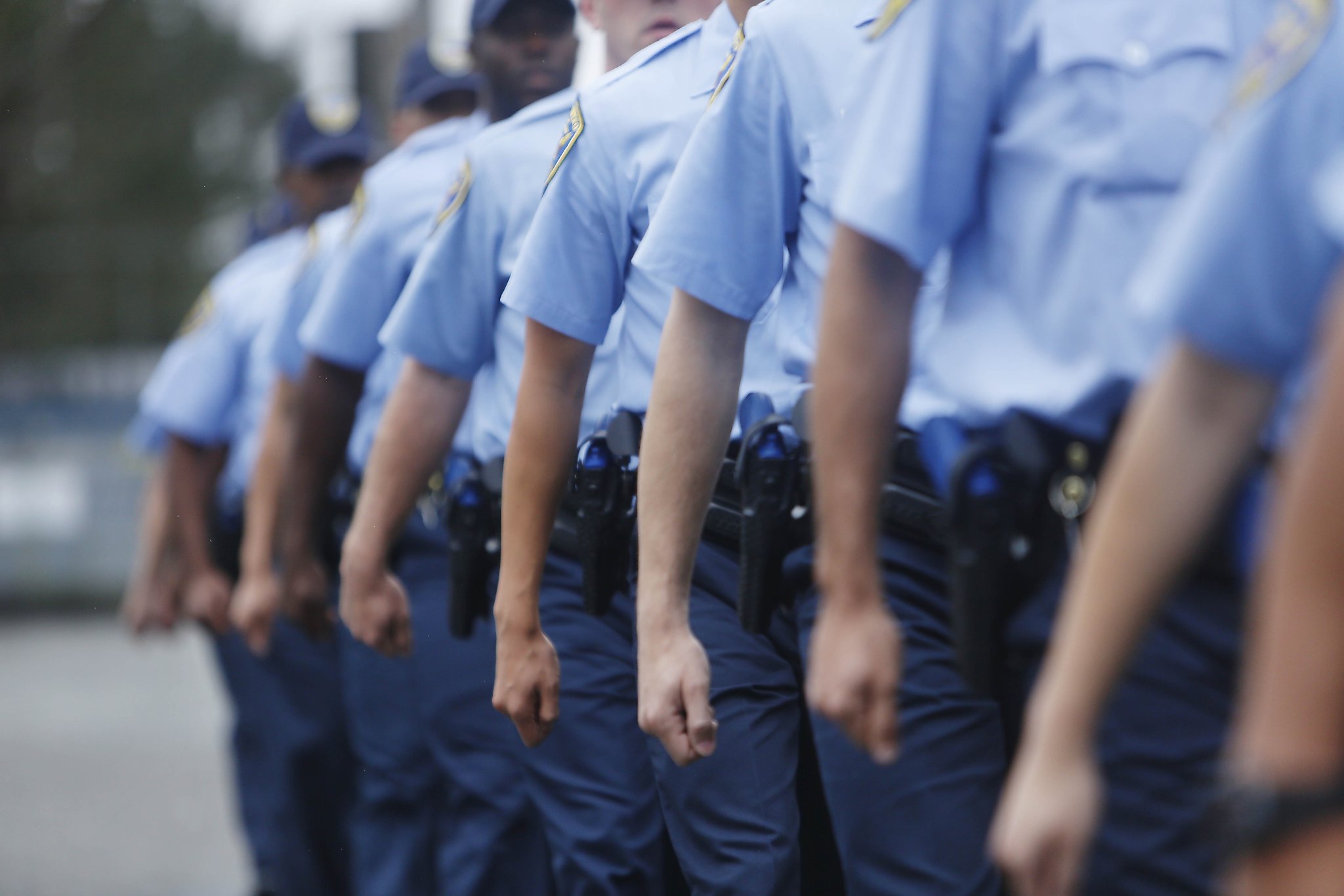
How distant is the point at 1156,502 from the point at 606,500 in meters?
1.99

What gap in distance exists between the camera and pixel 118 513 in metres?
15.4

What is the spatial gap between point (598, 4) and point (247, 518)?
2999 mm

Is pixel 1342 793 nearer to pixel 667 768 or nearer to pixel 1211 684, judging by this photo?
pixel 1211 684

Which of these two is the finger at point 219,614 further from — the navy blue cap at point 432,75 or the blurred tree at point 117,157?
the blurred tree at point 117,157

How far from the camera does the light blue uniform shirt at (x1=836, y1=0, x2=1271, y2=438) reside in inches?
78.6

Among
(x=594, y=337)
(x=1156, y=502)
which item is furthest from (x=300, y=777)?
(x=1156, y=502)

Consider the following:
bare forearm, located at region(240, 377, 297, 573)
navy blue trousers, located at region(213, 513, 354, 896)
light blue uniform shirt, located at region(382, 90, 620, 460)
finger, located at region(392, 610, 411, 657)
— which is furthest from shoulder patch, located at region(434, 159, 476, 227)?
navy blue trousers, located at region(213, 513, 354, 896)

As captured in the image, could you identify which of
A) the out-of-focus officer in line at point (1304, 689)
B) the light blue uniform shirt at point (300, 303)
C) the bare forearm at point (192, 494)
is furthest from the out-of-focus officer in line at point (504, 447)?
the bare forearm at point (192, 494)

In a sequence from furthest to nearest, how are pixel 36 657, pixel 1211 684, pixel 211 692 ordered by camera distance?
pixel 36 657 < pixel 211 692 < pixel 1211 684

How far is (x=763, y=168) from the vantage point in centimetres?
279

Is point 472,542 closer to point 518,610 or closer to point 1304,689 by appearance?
point 518,610

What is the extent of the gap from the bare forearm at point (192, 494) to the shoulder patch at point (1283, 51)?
20.1 feet

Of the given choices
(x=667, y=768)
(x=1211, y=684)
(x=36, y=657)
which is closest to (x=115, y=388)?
(x=36, y=657)

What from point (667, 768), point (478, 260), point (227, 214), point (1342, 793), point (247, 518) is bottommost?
point (227, 214)
